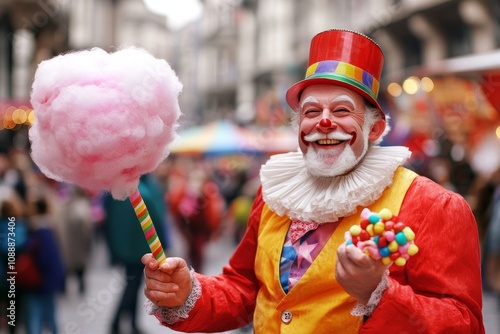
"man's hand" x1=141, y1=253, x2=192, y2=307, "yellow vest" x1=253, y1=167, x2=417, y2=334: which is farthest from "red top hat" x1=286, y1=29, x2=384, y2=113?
"man's hand" x1=141, y1=253, x2=192, y2=307

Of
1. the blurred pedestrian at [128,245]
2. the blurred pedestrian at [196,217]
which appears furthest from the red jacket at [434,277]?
the blurred pedestrian at [196,217]

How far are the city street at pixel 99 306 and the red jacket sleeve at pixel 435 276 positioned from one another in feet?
11.8

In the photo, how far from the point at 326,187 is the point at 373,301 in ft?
1.57

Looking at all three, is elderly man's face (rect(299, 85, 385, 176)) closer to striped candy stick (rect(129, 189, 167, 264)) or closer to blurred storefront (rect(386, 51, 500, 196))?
striped candy stick (rect(129, 189, 167, 264))

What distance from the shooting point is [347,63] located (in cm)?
194

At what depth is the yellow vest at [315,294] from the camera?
1.81 m

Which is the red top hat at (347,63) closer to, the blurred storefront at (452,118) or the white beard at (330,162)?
the white beard at (330,162)

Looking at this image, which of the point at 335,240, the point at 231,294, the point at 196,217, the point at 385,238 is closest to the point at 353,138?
the point at 335,240

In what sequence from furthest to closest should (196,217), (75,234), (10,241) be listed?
(196,217) → (75,234) → (10,241)

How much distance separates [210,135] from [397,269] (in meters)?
11.8

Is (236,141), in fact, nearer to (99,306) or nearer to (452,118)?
(452,118)

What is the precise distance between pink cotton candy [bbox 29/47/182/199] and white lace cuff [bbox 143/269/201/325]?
16.5 inches

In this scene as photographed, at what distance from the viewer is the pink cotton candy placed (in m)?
1.63

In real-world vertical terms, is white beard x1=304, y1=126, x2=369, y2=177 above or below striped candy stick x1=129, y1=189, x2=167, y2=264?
above
